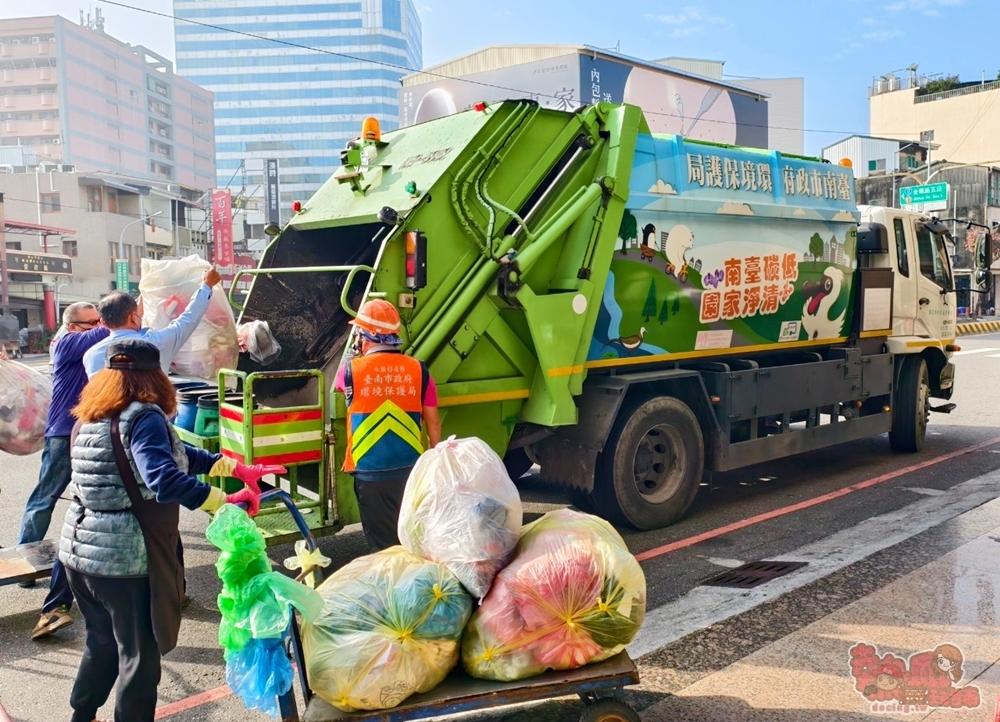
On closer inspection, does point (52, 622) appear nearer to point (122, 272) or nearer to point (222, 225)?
point (222, 225)

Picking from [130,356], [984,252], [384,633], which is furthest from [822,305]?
[130,356]

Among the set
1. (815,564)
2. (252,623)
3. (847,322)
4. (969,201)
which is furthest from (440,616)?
(969,201)

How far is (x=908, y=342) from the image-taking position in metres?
7.91

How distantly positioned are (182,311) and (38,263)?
32.9m

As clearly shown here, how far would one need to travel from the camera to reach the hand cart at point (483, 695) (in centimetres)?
249

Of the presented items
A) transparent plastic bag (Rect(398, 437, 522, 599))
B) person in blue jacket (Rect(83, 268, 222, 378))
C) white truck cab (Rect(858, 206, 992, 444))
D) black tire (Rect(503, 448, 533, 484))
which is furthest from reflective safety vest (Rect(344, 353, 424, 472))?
white truck cab (Rect(858, 206, 992, 444))

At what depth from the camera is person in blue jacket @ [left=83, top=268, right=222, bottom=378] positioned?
4.18 meters

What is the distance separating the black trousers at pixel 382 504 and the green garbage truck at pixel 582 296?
1.98ft

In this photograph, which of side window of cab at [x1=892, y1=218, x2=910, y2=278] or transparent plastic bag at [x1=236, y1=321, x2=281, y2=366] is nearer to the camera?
transparent plastic bag at [x1=236, y1=321, x2=281, y2=366]

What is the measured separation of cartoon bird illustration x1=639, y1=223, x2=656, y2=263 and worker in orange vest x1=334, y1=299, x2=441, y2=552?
2272 millimetres

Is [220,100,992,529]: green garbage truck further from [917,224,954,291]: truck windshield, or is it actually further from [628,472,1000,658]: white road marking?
[917,224,954,291]: truck windshield

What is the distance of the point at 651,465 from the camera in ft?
19.0

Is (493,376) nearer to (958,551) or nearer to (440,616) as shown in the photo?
(440,616)

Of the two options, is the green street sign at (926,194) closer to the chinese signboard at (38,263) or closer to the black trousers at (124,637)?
the black trousers at (124,637)
